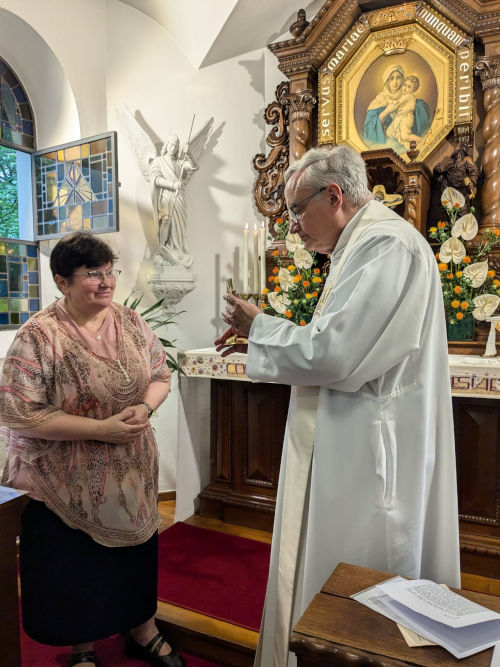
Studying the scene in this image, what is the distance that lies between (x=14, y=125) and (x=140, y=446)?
3788 millimetres

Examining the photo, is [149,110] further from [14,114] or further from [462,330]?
[462,330]

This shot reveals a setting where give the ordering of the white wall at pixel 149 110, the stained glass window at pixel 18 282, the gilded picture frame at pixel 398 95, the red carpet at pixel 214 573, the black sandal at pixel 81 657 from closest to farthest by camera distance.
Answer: the black sandal at pixel 81 657 < the red carpet at pixel 214 573 < the gilded picture frame at pixel 398 95 < the white wall at pixel 149 110 < the stained glass window at pixel 18 282

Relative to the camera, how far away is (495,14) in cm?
328

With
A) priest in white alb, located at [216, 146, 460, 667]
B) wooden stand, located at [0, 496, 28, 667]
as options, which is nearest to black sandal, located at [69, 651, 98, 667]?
wooden stand, located at [0, 496, 28, 667]

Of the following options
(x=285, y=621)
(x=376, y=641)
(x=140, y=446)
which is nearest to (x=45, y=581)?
(x=140, y=446)

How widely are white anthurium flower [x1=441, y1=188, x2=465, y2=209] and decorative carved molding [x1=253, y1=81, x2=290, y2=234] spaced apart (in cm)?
119

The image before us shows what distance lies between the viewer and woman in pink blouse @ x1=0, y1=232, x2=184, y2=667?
1873 millimetres

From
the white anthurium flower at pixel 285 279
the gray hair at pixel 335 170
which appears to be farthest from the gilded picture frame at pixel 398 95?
the gray hair at pixel 335 170

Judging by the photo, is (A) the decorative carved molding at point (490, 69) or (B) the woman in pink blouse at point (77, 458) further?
(A) the decorative carved molding at point (490, 69)

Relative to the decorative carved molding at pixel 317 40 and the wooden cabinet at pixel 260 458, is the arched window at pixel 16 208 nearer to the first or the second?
the wooden cabinet at pixel 260 458

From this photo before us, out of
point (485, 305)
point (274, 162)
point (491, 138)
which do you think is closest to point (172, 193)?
point (274, 162)

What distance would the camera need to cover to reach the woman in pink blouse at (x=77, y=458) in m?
1.87

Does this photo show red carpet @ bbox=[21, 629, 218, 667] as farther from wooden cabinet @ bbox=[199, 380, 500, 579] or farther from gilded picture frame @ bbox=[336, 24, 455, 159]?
gilded picture frame @ bbox=[336, 24, 455, 159]

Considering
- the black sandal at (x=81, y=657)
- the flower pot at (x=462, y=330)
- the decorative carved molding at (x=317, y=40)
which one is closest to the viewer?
the black sandal at (x=81, y=657)
